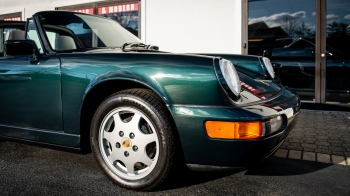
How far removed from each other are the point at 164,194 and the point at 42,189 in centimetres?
88

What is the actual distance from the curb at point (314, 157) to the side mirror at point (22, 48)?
2.43m

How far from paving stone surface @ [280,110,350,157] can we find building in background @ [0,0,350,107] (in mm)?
806

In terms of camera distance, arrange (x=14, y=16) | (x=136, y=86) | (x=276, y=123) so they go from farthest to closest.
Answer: (x=14, y=16) → (x=136, y=86) → (x=276, y=123)

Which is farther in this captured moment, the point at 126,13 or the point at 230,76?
the point at 126,13

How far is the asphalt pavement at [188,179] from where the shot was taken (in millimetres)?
2396

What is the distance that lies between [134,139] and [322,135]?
9.12 ft

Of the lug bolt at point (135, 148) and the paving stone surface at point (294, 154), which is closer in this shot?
the lug bolt at point (135, 148)

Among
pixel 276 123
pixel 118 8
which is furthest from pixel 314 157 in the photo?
pixel 118 8

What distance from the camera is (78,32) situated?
3342 mm

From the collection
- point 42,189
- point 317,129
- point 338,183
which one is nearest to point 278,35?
point 317,129

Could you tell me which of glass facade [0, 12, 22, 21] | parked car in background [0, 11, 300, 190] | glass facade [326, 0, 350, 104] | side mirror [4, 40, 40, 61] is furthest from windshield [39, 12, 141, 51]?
glass facade [0, 12, 22, 21]

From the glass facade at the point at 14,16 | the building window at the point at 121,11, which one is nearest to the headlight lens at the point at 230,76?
the building window at the point at 121,11

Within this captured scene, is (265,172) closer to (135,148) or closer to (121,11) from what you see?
(135,148)

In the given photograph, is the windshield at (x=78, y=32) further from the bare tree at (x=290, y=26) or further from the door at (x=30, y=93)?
the bare tree at (x=290, y=26)
